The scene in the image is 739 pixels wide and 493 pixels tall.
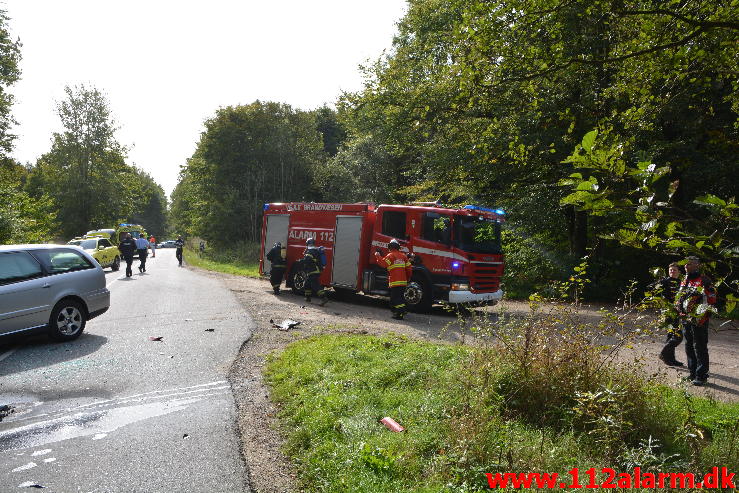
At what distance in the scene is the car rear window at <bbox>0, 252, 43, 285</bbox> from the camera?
747cm

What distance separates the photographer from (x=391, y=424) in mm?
4547

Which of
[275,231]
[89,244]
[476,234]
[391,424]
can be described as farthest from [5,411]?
[89,244]

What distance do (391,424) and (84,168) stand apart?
45502 mm

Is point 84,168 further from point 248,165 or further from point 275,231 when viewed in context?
point 275,231

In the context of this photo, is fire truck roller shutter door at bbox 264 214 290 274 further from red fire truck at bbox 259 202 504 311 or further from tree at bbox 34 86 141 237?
tree at bbox 34 86 141 237

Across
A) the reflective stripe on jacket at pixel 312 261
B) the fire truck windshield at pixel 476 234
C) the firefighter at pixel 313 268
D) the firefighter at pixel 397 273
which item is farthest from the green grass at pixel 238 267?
the fire truck windshield at pixel 476 234

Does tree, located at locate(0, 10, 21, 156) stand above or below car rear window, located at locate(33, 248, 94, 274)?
above

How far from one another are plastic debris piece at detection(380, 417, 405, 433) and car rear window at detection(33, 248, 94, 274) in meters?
6.54

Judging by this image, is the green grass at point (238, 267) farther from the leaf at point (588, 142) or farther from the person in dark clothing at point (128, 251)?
the leaf at point (588, 142)

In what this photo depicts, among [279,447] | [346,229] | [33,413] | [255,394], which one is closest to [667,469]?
[279,447]

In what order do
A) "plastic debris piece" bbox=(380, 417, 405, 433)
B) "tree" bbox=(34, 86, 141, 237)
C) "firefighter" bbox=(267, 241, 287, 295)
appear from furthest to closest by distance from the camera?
"tree" bbox=(34, 86, 141, 237), "firefighter" bbox=(267, 241, 287, 295), "plastic debris piece" bbox=(380, 417, 405, 433)

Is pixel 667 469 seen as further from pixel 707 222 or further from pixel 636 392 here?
pixel 707 222

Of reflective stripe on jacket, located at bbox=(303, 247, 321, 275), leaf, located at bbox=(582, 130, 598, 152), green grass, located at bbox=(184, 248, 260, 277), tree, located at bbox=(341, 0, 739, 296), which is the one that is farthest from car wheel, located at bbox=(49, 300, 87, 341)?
green grass, located at bbox=(184, 248, 260, 277)

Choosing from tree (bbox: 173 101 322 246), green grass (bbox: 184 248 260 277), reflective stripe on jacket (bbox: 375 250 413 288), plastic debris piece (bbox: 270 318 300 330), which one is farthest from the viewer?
tree (bbox: 173 101 322 246)
